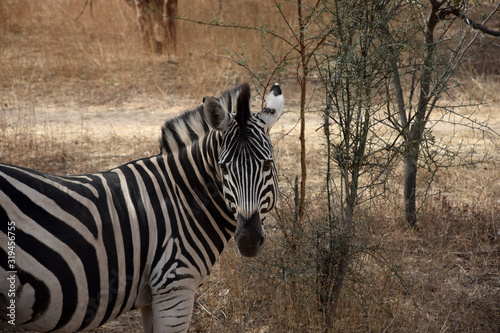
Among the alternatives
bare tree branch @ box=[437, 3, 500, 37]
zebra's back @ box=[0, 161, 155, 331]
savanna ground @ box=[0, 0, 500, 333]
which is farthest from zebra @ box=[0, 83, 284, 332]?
bare tree branch @ box=[437, 3, 500, 37]

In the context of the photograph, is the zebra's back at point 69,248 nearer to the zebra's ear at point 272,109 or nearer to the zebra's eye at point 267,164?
the zebra's eye at point 267,164

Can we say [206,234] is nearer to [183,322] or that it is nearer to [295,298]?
[183,322]

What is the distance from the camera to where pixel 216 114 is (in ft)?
9.19

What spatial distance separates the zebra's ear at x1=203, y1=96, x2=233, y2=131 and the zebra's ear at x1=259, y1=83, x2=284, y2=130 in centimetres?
24

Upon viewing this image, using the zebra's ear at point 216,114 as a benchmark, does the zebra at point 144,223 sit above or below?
below

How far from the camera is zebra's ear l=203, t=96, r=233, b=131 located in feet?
9.04

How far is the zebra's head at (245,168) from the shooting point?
2.64 m

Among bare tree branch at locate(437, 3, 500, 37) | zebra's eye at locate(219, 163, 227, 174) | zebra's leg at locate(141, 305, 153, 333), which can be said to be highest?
bare tree branch at locate(437, 3, 500, 37)

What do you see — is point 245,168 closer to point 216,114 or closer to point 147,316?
point 216,114

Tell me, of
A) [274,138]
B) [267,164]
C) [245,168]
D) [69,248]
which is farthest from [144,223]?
[274,138]

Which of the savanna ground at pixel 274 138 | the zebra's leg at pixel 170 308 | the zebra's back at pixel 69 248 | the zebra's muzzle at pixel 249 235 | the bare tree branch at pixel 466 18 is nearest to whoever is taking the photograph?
the zebra's back at pixel 69 248

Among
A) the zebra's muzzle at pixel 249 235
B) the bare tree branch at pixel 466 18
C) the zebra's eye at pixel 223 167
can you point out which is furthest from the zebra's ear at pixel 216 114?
the bare tree branch at pixel 466 18

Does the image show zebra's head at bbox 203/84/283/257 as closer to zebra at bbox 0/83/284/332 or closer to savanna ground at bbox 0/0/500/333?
zebra at bbox 0/83/284/332

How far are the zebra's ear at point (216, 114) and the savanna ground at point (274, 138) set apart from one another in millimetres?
1218
